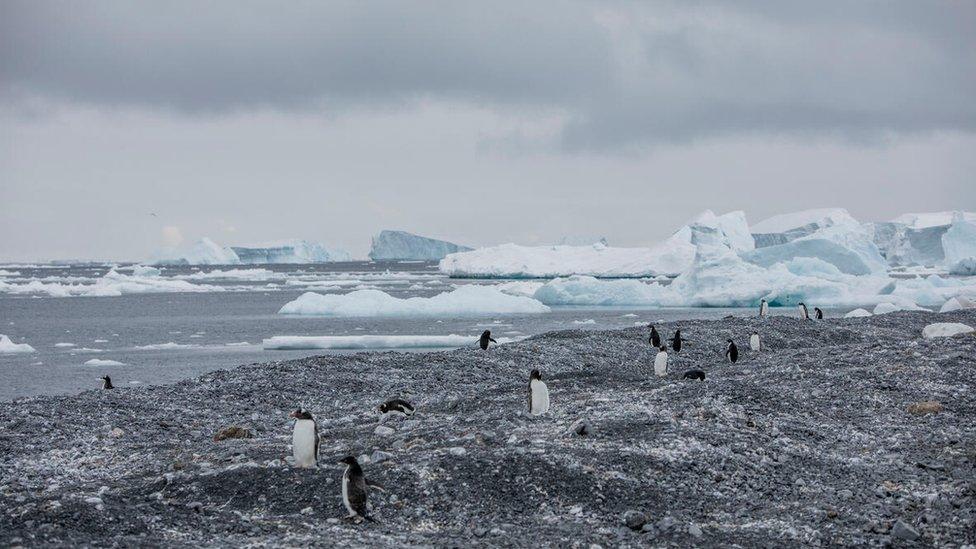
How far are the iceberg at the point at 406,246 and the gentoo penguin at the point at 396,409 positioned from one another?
Result: 431 ft

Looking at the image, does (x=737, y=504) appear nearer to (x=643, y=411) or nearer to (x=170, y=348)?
(x=643, y=411)

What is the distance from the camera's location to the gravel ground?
7.82m

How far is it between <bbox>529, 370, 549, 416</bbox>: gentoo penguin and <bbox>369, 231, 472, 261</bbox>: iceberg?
132771 millimetres

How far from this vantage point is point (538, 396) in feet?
38.9

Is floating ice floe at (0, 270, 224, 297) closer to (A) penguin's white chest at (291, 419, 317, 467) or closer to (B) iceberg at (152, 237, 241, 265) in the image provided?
(B) iceberg at (152, 237, 241, 265)

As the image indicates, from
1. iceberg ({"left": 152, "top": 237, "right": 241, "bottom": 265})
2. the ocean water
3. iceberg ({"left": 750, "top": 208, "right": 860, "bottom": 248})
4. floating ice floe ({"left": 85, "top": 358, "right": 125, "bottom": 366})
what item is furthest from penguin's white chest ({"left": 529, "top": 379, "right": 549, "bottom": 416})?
iceberg ({"left": 152, "top": 237, "right": 241, "bottom": 265})

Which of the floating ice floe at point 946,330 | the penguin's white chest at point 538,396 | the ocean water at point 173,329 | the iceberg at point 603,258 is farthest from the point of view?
the iceberg at point 603,258

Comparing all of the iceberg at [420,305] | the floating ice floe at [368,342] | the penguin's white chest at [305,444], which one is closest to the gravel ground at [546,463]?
the penguin's white chest at [305,444]

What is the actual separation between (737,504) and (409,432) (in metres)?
4.12

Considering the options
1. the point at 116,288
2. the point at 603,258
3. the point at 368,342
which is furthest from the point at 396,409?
the point at 603,258

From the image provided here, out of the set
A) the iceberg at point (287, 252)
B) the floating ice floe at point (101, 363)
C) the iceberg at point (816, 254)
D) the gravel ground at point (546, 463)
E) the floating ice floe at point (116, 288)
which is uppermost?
the iceberg at point (287, 252)

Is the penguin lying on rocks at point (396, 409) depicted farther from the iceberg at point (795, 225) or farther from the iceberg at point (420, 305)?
the iceberg at point (795, 225)

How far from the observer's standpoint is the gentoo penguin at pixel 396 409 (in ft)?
43.4

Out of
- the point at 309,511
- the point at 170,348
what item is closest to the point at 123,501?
the point at 309,511
